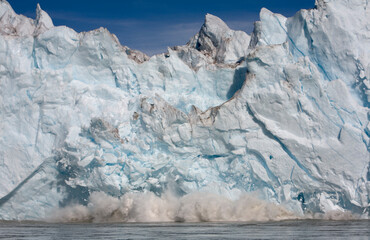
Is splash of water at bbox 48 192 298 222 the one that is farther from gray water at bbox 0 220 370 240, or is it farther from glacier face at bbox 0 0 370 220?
gray water at bbox 0 220 370 240

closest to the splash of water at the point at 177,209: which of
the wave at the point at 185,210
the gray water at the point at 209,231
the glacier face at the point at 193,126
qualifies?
the wave at the point at 185,210

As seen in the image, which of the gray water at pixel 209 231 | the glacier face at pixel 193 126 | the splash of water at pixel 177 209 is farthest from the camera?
the glacier face at pixel 193 126

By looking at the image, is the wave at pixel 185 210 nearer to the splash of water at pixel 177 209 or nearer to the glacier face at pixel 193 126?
the splash of water at pixel 177 209

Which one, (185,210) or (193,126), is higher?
(193,126)

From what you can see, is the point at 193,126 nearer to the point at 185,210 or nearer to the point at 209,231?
the point at 185,210

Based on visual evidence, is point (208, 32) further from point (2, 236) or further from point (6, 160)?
point (2, 236)

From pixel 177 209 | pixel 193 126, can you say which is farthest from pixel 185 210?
pixel 193 126

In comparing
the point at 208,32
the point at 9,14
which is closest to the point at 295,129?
the point at 208,32
